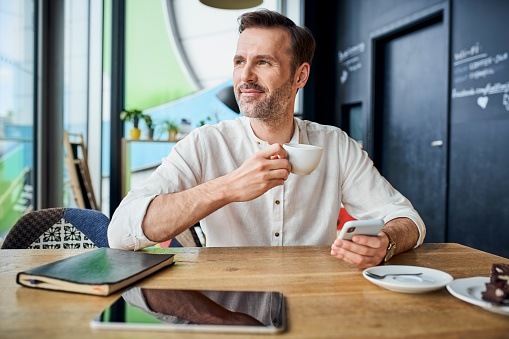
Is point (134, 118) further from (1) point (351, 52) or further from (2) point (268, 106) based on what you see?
(2) point (268, 106)

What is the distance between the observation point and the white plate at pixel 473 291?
0.71m

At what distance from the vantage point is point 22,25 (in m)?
2.95

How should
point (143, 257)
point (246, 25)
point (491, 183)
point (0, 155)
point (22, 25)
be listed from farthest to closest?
point (491, 183), point (22, 25), point (0, 155), point (246, 25), point (143, 257)

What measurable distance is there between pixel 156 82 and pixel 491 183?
3.94 meters

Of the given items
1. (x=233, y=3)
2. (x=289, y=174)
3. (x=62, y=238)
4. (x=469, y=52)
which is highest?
(x=233, y=3)

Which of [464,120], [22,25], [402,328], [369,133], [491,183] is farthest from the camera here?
[369,133]

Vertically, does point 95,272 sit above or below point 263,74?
below

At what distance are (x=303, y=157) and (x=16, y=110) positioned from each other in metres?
2.46

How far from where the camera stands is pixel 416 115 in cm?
413

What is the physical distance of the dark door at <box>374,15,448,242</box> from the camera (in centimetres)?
376

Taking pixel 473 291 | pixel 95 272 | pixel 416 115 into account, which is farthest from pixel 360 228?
pixel 416 115

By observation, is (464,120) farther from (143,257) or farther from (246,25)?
(143,257)

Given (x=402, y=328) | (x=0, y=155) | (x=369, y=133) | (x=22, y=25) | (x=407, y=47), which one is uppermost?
(x=407, y=47)

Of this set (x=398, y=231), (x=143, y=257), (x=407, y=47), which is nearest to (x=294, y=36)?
(x=398, y=231)
